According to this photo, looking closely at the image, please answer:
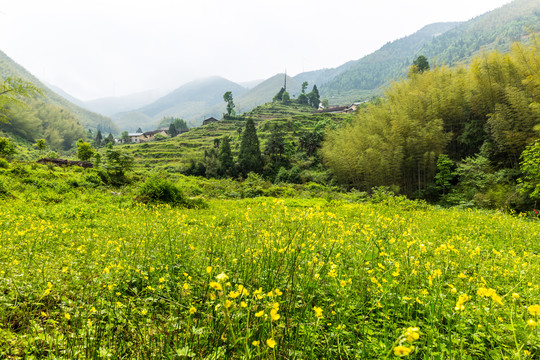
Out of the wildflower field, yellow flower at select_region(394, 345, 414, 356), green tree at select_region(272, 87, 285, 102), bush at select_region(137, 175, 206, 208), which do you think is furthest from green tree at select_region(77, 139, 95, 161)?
green tree at select_region(272, 87, 285, 102)

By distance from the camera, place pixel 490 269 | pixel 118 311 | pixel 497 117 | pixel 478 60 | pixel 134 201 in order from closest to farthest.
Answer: pixel 118 311 → pixel 490 269 → pixel 134 201 → pixel 497 117 → pixel 478 60

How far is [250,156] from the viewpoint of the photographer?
2972 centimetres

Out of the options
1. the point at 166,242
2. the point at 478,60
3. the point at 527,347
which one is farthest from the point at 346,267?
the point at 478,60

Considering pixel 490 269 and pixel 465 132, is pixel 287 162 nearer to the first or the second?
pixel 465 132

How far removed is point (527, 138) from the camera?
1341 centimetres

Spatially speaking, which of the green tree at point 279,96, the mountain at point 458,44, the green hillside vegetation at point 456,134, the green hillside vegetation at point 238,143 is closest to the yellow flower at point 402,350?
the green hillside vegetation at point 456,134

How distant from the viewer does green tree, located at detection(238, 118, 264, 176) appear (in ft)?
97.2

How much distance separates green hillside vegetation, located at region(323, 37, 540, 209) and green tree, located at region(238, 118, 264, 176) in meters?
10.4

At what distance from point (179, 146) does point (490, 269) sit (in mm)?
51628

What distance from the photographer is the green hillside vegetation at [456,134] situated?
13.8 m

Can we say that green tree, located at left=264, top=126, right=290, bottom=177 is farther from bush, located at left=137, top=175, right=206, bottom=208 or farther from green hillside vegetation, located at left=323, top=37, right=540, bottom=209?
bush, located at left=137, top=175, right=206, bottom=208

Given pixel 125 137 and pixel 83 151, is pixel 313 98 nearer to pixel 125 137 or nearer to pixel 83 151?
pixel 125 137

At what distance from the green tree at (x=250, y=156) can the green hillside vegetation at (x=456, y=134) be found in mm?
10360

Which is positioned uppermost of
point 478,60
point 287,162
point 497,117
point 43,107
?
point 43,107
